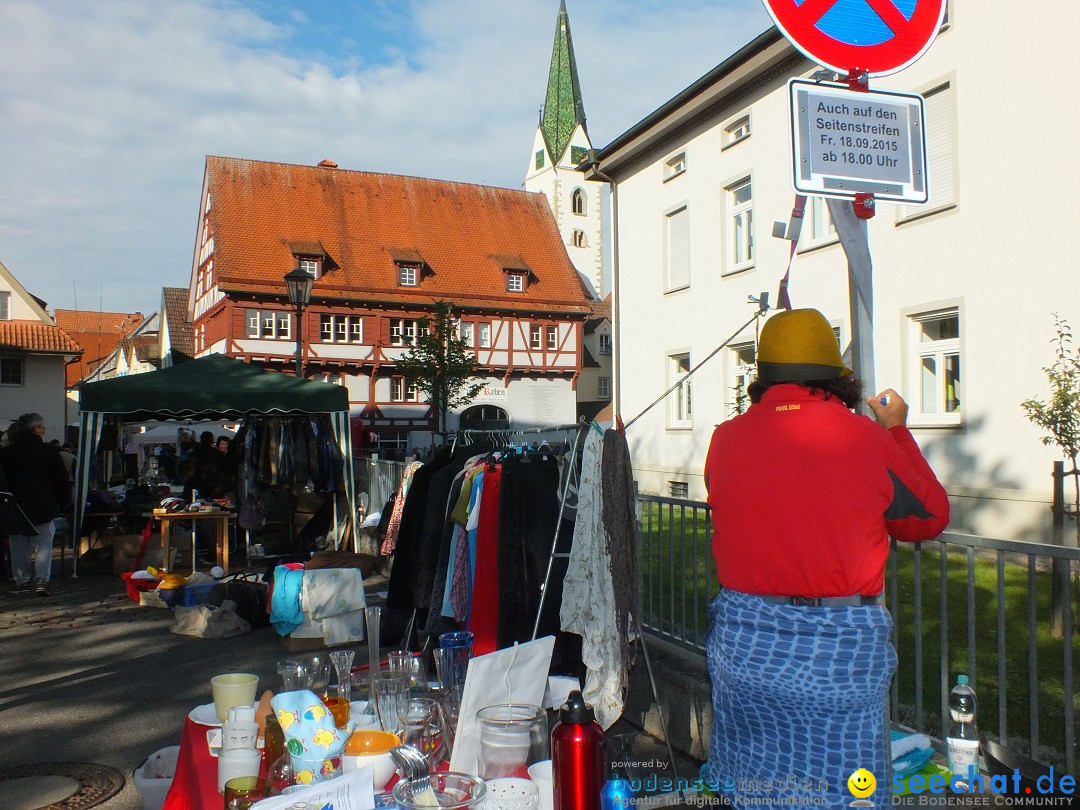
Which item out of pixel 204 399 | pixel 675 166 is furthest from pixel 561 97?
pixel 204 399

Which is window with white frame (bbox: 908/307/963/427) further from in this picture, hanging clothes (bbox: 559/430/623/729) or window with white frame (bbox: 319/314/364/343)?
window with white frame (bbox: 319/314/364/343)

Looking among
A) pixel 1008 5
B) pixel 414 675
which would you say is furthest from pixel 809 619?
pixel 1008 5

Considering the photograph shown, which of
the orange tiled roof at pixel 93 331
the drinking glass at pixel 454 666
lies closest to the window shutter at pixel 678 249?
the drinking glass at pixel 454 666

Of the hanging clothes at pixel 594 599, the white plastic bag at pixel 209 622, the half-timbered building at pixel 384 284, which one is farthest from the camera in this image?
the half-timbered building at pixel 384 284

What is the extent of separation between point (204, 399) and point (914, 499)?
34.5 ft

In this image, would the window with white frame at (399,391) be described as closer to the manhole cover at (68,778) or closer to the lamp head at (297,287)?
the lamp head at (297,287)

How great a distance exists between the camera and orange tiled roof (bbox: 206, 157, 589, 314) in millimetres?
39156

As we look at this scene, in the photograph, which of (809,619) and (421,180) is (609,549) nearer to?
(809,619)

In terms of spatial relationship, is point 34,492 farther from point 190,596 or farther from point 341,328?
point 341,328

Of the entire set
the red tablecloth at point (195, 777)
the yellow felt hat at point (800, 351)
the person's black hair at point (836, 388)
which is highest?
the yellow felt hat at point (800, 351)

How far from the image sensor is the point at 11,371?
38812 millimetres

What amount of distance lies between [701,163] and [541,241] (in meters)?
28.7

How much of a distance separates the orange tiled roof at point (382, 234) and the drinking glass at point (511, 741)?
120 ft

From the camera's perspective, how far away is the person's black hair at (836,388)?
7.91ft
